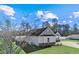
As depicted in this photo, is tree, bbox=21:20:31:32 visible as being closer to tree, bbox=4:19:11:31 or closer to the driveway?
tree, bbox=4:19:11:31

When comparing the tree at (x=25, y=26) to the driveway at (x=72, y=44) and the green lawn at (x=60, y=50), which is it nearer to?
the green lawn at (x=60, y=50)

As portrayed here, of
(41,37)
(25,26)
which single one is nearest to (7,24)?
(25,26)

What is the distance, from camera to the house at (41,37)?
3.32 metres

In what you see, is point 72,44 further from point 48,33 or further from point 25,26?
point 25,26

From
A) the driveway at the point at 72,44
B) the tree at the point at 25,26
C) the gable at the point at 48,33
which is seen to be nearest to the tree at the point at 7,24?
the tree at the point at 25,26

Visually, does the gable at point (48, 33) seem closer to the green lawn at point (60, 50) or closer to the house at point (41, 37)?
the house at point (41, 37)

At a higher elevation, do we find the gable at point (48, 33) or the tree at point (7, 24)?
the tree at point (7, 24)

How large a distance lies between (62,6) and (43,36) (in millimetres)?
305

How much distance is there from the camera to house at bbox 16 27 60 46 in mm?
3324

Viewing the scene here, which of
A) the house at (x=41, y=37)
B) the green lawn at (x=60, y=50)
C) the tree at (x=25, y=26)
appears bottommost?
the green lawn at (x=60, y=50)

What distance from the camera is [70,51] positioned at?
10.8ft

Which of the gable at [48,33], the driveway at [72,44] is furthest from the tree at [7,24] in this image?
the driveway at [72,44]

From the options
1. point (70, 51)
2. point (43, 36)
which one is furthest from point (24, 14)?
point (70, 51)

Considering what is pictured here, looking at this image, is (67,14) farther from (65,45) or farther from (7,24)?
(7,24)
